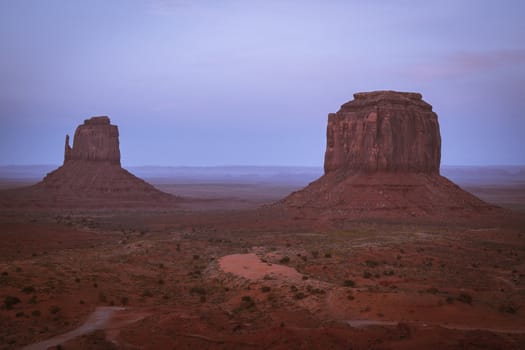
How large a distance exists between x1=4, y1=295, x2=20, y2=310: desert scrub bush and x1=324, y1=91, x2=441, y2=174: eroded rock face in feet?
160

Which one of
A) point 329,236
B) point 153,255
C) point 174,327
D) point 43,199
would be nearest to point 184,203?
point 43,199

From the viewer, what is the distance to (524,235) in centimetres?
4734

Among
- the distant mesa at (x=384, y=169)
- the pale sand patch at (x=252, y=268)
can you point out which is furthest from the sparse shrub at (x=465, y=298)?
the distant mesa at (x=384, y=169)

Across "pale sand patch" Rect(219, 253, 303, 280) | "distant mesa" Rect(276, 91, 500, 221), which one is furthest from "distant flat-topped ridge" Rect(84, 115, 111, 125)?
"pale sand patch" Rect(219, 253, 303, 280)

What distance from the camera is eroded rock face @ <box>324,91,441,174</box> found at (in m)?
64.4

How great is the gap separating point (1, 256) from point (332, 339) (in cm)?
2693

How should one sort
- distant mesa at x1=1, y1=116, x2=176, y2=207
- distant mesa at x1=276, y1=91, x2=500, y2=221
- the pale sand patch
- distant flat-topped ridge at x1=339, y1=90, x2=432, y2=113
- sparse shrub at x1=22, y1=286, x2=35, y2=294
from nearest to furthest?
sparse shrub at x1=22, y1=286, x2=35, y2=294, the pale sand patch, distant mesa at x1=276, y1=91, x2=500, y2=221, distant flat-topped ridge at x1=339, y1=90, x2=432, y2=113, distant mesa at x1=1, y1=116, x2=176, y2=207

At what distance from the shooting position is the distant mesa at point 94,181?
3423 inches

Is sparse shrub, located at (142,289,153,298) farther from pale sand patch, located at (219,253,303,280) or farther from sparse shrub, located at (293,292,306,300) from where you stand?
sparse shrub, located at (293,292,306,300)

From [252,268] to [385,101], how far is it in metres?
41.8

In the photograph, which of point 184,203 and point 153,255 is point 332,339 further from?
point 184,203

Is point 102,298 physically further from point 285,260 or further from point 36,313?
point 285,260

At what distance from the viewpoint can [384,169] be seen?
6462 centimetres

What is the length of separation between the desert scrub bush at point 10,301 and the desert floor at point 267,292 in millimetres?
58
